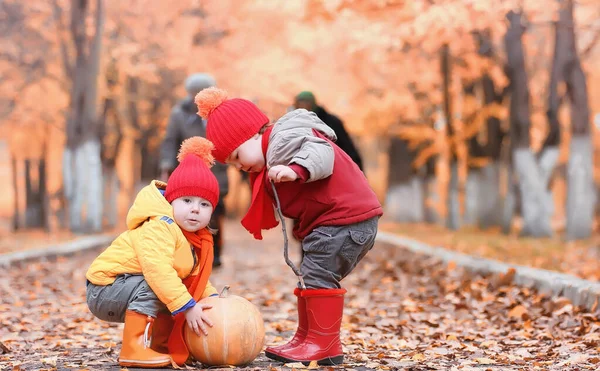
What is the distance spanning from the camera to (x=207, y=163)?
4996 millimetres

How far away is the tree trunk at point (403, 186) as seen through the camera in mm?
29766

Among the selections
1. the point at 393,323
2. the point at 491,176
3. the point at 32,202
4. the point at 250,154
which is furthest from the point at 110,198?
the point at 250,154

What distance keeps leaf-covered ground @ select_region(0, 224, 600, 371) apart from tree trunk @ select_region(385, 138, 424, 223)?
1825cm

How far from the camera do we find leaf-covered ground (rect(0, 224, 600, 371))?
5.07 m

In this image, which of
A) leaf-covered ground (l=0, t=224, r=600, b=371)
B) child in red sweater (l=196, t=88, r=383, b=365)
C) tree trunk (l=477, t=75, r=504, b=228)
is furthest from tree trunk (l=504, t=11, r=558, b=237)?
child in red sweater (l=196, t=88, r=383, b=365)

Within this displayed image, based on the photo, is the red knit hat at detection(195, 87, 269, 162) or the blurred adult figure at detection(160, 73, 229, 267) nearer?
the red knit hat at detection(195, 87, 269, 162)

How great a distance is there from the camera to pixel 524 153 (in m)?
17.9

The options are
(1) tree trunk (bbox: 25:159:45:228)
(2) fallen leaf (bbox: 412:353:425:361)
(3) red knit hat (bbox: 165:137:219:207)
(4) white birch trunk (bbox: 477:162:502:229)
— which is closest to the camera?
(3) red knit hat (bbox: 165:137:219:207)

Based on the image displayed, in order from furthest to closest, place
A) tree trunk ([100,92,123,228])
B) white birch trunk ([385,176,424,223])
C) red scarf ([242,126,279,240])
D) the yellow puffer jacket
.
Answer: white birch trunk ([385,176,424,223]), tree trunk ([100,92,123,228]), red scarf ([242,126,279,240]), the yellow puffer jacket

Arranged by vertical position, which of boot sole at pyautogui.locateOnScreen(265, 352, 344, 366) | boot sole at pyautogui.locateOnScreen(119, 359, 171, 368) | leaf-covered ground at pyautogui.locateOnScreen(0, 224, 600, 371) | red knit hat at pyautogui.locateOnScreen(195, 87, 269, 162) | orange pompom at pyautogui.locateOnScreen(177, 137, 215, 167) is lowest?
leaf-covered ground at pyautogui.locateOnScreen(0, 224, 600, 371)

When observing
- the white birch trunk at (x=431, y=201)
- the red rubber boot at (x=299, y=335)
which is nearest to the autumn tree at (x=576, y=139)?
the white birch trunk at (x=431, y=201)

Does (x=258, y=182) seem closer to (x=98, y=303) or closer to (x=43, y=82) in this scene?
(x=98, y=303)

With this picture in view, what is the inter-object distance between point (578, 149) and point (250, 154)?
43.1ft

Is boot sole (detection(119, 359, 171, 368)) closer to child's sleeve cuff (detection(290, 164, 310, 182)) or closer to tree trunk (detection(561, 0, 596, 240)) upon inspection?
child's sleeve cuff (detection(290, 164, 310, 182))
